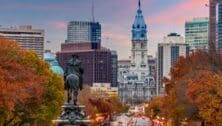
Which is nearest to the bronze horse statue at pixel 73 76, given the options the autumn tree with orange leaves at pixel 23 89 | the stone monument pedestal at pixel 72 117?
the stone monument pedestal at pixel 72 117

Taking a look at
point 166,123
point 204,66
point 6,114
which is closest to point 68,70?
point 6,114

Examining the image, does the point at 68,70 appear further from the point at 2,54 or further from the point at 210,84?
the point at 210,84

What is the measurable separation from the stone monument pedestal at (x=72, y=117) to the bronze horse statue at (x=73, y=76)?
1.32ft

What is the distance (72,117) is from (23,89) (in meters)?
19.6

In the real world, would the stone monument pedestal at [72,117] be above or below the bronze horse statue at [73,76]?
below

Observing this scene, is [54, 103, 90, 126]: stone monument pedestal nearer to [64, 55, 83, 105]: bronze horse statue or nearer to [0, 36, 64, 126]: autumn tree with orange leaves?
[64, 55, 83, 105]: bronze horse statue

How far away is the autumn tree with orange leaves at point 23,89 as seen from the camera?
5913 centimetres

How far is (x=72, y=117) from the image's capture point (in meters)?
43.6

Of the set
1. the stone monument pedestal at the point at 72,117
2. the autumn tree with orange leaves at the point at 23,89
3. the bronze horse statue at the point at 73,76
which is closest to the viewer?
the stone monument pedestal at the point at 72,117

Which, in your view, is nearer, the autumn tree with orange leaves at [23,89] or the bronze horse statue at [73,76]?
the bronze horse statue at [73,76]

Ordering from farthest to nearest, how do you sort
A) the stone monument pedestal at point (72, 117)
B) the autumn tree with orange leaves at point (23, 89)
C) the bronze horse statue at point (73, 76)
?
the autumn tree with orange leaves at point (23, 89) → the bronze horse statue at point (73, 76) → the stone monument pedestal at point (72, 117)

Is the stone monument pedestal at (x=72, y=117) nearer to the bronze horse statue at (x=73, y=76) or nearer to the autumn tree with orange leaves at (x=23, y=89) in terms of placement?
the bronze horse statue at (x=73, y=76)

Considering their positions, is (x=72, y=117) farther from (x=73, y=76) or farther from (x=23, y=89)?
(x=23, y=89)

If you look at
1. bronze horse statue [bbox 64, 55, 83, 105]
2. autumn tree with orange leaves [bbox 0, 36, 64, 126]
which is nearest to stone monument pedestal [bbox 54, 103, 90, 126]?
bronze horse statue [bbox 64, 55, 83, 105]
